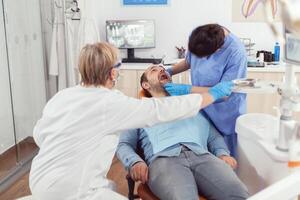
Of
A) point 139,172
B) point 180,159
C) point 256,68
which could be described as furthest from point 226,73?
point 256,68

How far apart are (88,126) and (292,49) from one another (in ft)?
2.52

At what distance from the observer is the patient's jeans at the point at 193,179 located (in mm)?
1536

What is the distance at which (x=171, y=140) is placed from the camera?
5.94ft

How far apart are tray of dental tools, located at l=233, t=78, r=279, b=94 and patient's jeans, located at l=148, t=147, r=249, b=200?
37 cm

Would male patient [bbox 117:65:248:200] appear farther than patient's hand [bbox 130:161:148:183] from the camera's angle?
No

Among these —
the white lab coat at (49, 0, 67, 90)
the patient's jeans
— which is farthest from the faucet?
the white lab coat at (49, 0, 67, 90)

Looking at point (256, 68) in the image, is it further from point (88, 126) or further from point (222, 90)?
point (88, 126)

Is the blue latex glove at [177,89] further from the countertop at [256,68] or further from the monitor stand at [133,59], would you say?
the monitor stand at [133,59]

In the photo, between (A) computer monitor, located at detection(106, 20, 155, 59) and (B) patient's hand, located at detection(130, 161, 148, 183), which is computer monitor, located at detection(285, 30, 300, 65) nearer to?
(B) patient's hand, located at detection(130, 161, 148, 183)

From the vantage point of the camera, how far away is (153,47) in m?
4.09

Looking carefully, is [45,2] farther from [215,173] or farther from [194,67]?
[215,173]

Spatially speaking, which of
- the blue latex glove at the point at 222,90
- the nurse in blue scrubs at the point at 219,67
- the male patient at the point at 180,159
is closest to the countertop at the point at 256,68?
the nurse in blue scrubs at the point at 219,67

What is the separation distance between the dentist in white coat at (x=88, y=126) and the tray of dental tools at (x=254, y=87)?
0.88ft

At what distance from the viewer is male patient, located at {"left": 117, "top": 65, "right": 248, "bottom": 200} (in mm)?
1561
